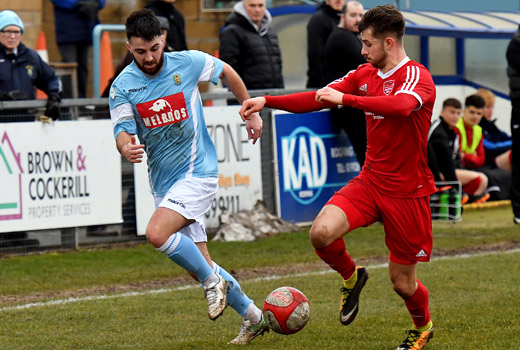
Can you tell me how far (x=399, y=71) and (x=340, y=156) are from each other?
259 inches

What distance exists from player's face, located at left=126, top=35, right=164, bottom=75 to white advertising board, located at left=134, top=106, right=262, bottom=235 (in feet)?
15.7

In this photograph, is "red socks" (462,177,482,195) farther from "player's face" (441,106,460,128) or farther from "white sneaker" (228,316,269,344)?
"white sneaker" (228,316,269,344)

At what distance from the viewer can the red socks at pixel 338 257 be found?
249 inches

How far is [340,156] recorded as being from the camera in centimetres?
1280

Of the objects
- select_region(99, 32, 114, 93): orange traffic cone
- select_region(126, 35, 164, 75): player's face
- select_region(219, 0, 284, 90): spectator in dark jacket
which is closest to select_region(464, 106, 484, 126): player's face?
select_region(219, 0, 284, 90): spectator in dark jacket

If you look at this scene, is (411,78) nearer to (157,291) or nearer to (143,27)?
(143,27)

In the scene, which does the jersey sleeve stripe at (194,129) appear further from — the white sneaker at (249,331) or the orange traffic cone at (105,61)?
the orange traffic cone at (105,61)

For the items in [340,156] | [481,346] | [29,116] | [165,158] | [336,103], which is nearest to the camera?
[336,103]

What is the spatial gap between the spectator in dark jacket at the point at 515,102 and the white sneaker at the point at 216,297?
646cm

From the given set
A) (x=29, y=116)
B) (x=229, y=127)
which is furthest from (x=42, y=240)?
(x=229, y=127)

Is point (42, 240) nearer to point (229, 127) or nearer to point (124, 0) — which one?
point (229, 127)

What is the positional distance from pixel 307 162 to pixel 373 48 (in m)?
6.21

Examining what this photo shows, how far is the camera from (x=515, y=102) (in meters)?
11.9

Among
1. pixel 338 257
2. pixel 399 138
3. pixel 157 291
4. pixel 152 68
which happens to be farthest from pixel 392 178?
pixel 157 291
